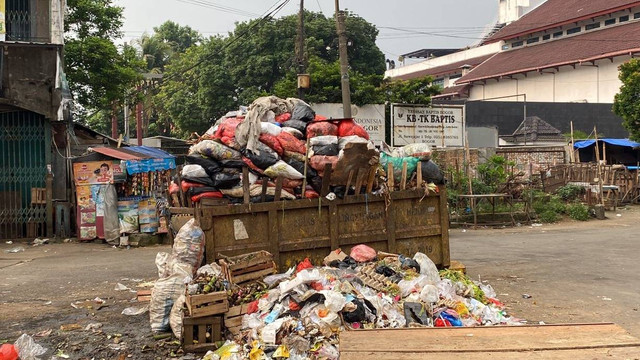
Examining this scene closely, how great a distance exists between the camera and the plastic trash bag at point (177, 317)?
5859 mm

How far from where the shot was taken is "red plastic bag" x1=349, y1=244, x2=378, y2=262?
6.91 metres

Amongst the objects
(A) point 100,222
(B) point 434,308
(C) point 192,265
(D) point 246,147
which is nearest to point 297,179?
(D) point 246,147

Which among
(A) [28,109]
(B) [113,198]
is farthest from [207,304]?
(A) [28,109]

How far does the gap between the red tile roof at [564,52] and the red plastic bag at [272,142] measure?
3110 cm

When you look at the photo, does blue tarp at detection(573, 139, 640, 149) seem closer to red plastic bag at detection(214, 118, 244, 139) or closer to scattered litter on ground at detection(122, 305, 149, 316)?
red plastic bag at detection(214, 118, 244, 139)

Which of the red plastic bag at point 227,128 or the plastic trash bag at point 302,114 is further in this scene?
the plastic trash bag at point 302,114

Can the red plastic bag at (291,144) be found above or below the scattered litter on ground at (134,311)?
above

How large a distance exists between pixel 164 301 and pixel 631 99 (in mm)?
22950

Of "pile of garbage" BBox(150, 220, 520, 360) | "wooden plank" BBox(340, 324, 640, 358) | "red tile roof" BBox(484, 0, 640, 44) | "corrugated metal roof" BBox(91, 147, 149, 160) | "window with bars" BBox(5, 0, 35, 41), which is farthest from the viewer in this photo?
"red tile roof" BBox(484, 0, 640, 44)

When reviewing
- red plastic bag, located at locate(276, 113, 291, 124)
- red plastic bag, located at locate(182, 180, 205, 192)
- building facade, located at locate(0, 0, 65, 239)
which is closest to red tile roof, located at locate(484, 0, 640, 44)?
building facade, located at locate(0, 0, 65, 239)

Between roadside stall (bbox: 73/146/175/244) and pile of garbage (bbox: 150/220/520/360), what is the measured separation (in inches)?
284

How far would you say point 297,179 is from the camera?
718 centimetres

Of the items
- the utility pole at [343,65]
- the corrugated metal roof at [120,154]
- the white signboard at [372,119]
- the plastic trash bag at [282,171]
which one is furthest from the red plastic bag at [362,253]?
the white signboard at [372,119]

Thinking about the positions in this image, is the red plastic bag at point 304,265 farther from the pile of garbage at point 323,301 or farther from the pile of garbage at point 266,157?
the pile of garbage at point 266,157
